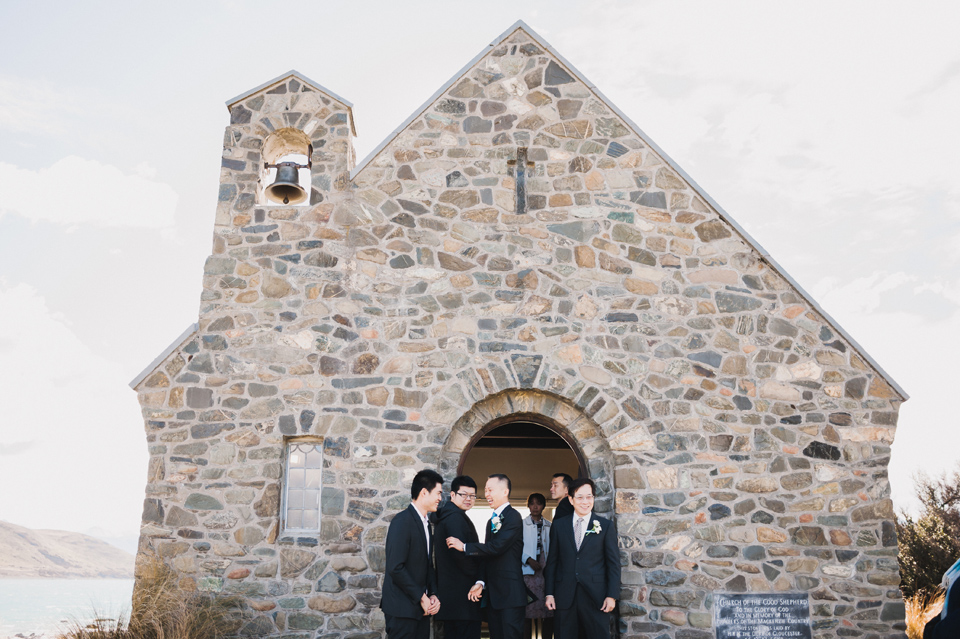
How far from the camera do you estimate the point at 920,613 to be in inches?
325

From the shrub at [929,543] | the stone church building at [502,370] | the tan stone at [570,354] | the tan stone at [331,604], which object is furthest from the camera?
the shrub at [929,543]

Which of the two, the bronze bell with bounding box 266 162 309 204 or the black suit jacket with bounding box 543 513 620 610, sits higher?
the bronze bell with bounding box 266 162 309 204

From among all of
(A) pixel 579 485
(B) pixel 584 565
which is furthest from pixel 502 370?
(B) pixel 584 565

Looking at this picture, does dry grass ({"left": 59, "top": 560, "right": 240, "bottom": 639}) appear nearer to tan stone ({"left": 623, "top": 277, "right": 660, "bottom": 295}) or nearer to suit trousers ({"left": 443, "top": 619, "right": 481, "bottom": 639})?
suit trousers ({"left": 443, "top": 619, "right": 481, "bottom": 639})

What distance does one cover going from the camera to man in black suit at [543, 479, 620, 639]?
585 centimetres

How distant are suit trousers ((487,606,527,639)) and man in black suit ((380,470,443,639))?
0.57 m

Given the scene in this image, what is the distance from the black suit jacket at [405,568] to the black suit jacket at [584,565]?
3.83ft

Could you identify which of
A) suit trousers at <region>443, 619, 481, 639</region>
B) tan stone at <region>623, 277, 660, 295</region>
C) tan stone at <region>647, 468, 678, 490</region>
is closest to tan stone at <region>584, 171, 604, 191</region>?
tan stone at <region>623, 277, 660, 295</region>

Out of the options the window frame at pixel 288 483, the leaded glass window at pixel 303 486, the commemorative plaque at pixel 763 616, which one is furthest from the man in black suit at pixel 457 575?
the commemorative plaque at pixel 763 616

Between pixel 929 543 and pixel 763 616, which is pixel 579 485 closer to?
pixel 763 616

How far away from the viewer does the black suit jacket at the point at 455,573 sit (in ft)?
19.3

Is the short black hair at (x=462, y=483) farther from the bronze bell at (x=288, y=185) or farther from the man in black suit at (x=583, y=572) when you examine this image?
the bronze bell at (x=288, y=185)

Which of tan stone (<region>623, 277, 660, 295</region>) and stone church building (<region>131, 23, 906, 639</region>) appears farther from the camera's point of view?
tan stone (<region>623, 277, 660, 295</region>)

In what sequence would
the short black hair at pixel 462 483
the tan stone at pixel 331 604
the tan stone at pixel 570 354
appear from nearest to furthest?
the short black hair at pixel 462 483, the tan stone at pixel 331 604, the tan stone at pixel 570 354
